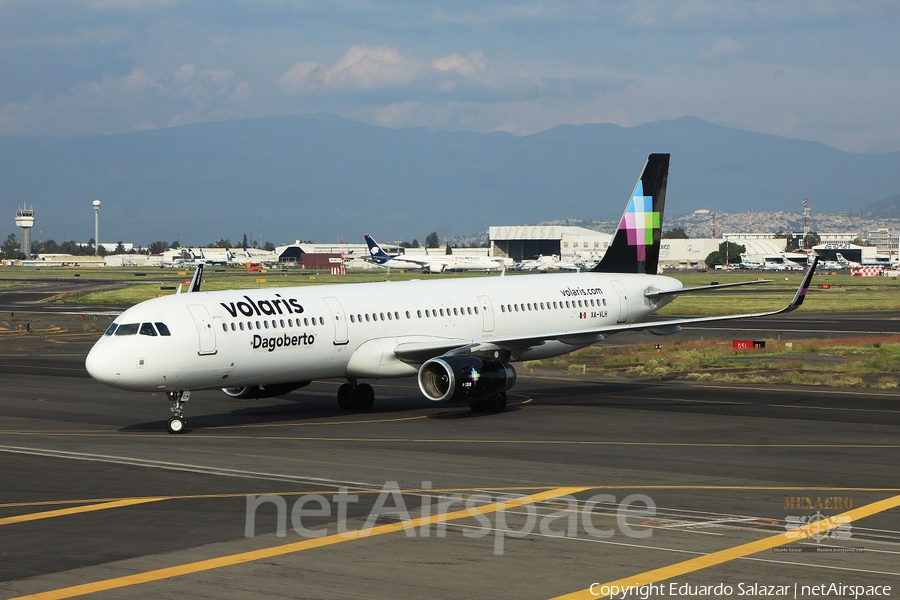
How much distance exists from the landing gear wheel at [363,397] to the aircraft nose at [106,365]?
31.3ft

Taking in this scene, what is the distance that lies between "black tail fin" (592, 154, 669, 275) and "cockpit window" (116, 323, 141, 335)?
868 inches

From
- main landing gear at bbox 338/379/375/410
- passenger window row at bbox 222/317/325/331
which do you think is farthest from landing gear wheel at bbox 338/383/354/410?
passenger window row at bbox 222/317/325/331

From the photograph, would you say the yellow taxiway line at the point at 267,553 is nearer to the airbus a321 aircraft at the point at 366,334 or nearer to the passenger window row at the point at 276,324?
the airbus a321 aircraft at the point at 366,334

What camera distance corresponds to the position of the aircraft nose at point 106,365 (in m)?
30.6

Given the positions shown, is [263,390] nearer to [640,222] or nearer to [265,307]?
[265,307]

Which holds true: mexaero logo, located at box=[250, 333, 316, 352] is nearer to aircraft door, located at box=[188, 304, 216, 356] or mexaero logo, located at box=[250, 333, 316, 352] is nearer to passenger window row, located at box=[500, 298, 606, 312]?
aircraft door, located at box=[188, 304, 216, 356]

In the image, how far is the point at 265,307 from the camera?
34.1 m

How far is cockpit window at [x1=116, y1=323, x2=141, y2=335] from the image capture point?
31.4m

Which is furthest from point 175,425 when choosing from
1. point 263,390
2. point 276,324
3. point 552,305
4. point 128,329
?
point 552,305

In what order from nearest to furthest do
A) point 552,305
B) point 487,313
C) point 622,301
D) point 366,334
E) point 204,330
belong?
1. point 204,330
2. point 366,334
3. point 487,313
4. point 552,305
5. point 622,301

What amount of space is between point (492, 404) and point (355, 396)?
500 cm

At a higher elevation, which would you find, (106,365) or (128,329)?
(128,329)

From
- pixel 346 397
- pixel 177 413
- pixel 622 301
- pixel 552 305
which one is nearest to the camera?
pixel 177 413

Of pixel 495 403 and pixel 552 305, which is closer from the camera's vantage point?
pixel 495 403
